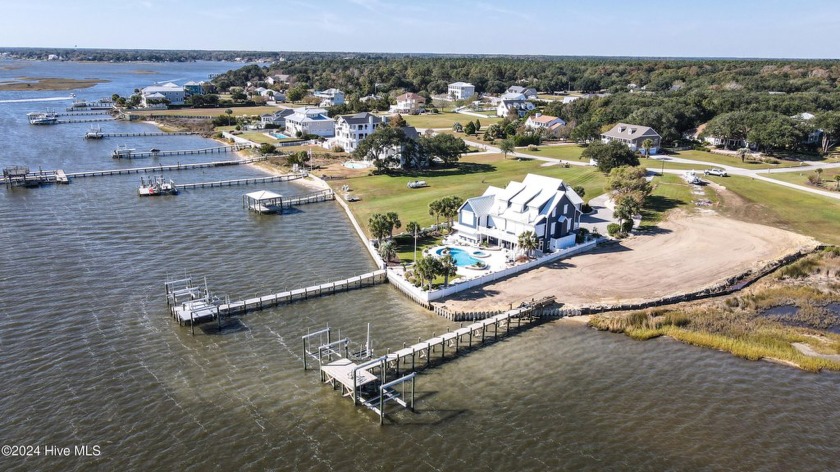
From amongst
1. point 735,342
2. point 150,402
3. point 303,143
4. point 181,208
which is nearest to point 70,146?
point 303,143

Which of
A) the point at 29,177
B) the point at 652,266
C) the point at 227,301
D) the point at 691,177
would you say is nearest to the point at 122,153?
the point at 29,177

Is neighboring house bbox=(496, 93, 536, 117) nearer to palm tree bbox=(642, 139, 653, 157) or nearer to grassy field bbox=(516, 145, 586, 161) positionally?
grassy field bbox=(516, 145, 586, 161)

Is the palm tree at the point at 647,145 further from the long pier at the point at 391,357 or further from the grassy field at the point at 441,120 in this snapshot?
the long pier at the point at 391,357

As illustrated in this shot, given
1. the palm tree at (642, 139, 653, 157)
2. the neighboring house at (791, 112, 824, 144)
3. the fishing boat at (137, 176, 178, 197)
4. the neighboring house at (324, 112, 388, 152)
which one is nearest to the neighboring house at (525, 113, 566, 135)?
the palm tree at (642, 139, 653, 157)

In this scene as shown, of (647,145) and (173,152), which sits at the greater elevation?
(647,145)

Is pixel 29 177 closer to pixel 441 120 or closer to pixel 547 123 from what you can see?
pixel 441 120
